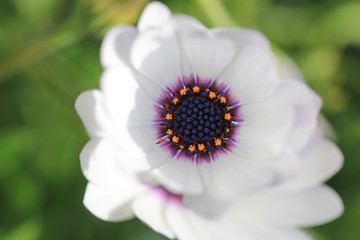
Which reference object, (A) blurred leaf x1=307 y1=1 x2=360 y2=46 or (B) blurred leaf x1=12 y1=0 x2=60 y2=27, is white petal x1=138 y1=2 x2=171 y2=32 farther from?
(A) blurred leaf x1=307 y1=1 x2=360 y2=46

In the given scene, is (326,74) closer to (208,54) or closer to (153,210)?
(208,54)

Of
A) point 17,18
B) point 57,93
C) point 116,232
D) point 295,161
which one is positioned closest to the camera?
point 295,161

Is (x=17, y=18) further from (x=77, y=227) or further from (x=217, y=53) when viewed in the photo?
(x=217, y=53)

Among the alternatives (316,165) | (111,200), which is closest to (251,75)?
(316,165)

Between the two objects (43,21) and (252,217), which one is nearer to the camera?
(252,217)

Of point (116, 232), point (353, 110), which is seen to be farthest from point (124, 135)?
point (353, 110)

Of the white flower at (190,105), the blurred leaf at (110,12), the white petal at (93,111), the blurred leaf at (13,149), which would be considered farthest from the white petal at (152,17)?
the blurred leaf at (13,149)

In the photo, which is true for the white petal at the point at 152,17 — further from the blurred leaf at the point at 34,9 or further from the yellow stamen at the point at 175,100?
the blurred leaf at the point at 34,9
